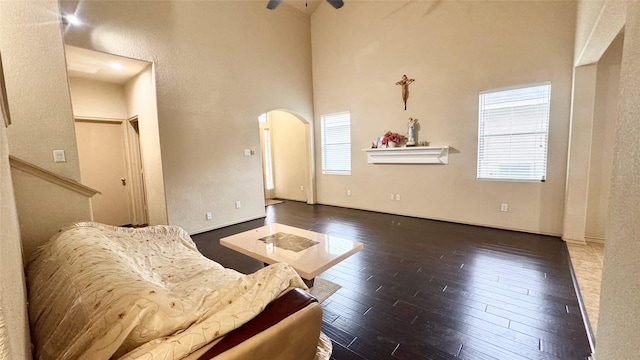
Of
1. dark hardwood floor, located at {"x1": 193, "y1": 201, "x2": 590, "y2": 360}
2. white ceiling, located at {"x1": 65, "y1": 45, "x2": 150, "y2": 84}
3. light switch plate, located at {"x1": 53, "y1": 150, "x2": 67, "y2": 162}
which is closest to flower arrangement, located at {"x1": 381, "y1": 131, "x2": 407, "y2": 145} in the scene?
dark hardwood floor, located at {"x1": 193, "y1": 201, "x2": 590, "y2": 360}

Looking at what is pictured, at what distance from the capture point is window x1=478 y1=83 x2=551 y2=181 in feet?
12.3

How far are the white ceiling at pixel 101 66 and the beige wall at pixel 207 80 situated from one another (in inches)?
5.2

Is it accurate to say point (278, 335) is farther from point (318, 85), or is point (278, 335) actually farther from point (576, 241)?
point (318, 85)

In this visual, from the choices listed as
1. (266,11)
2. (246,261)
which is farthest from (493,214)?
(266,11)

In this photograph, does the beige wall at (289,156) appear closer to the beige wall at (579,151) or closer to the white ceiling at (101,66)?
the white ceiling at (101,66)

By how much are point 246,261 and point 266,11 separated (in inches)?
179

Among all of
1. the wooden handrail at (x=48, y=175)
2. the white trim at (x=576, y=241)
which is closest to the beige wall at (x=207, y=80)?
the wooden handrail at (x=48, y=175)

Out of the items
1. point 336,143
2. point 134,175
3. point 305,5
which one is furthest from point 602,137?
point 134,175

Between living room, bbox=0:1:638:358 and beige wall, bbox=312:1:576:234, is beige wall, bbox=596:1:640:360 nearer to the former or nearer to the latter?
living room, bbox=0:1:638:358

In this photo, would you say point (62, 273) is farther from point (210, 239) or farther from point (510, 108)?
point (510, 108)

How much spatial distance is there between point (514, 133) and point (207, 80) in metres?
4.73

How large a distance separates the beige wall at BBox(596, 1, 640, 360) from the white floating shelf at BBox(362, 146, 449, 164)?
3.27 metres

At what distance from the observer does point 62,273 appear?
52.6 inches

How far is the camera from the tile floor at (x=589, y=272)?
2.10 meters
